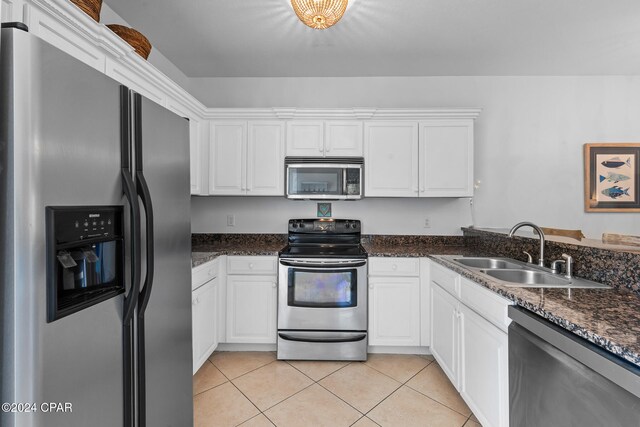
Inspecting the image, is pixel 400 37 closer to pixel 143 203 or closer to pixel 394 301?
pixel 394 301

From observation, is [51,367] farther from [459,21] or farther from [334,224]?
[459,21]

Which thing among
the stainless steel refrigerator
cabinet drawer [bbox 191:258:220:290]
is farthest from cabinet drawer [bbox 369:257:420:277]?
the stainless steel refrigerator

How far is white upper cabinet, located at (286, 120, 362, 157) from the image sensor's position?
8.85ft

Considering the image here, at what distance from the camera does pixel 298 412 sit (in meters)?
1.78

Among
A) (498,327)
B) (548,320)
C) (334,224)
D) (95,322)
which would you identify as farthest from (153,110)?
(334,224)

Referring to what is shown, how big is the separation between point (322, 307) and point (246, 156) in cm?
153

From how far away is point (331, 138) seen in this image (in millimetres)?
2701

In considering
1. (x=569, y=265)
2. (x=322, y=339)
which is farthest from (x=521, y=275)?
(x=322, y=339)

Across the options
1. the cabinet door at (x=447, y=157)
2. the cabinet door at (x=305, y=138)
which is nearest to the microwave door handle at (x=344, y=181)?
the cabinet door at (x=305, y=138)

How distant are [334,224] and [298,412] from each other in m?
1.61

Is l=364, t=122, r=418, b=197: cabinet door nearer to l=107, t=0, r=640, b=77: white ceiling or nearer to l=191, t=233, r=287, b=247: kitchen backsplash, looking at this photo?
l=107, t=0, r=640, b=77: white ceiling

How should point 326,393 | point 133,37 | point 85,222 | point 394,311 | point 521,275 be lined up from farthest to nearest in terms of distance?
point 394,311 < point 326,393 < point 521,275 < point 133,37 < point 85,222

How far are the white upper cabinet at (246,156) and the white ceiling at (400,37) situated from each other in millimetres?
633

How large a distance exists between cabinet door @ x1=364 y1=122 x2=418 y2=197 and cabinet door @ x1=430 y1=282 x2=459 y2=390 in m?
0.92
